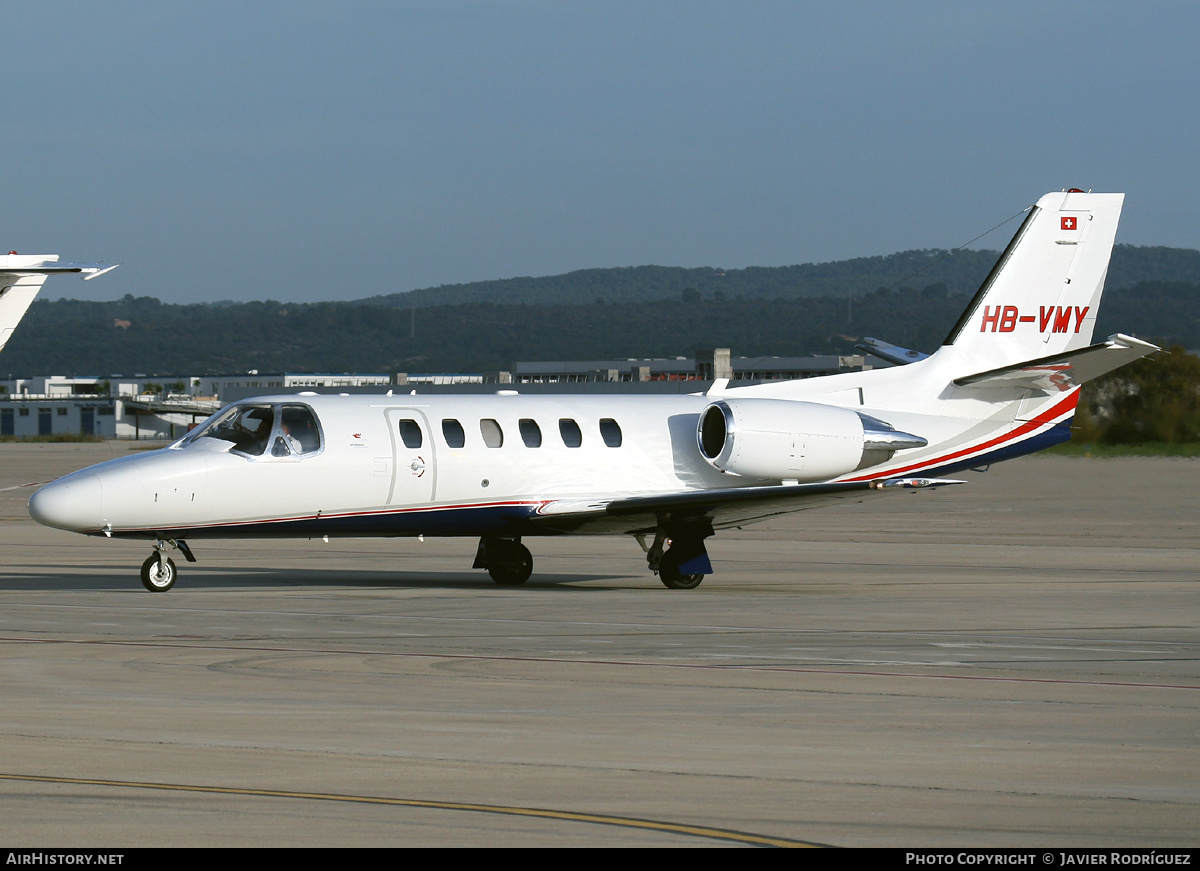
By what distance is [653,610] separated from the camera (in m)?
18.7

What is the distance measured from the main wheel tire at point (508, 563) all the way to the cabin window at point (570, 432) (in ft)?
5.86

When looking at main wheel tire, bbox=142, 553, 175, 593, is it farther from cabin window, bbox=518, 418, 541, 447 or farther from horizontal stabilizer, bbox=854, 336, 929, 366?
horizontal stabilizer, bbox=854, 336, 929, 366

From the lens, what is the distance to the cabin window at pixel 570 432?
2259 cm

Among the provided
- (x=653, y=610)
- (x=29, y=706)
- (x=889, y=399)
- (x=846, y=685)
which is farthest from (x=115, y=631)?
(x=889, y=399)

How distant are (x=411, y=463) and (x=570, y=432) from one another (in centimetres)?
251

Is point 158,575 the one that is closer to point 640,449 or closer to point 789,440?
point 640,449

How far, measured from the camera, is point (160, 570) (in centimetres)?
2073

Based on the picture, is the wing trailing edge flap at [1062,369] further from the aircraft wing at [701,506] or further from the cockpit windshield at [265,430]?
the cockpit windshield at [265,430]

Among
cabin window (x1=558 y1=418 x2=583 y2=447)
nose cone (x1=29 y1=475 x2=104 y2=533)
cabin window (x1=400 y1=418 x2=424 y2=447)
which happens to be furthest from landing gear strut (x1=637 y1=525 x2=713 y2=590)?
nose cone (x1=29 y1=475 x2=104 y2=533)

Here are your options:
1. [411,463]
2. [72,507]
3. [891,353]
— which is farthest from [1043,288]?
[72,507]

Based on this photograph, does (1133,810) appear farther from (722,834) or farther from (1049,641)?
(1049,641)

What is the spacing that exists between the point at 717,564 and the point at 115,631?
1331 cm

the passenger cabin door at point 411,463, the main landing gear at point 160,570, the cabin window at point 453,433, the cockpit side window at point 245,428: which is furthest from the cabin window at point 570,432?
the main landing gear at point 160,570

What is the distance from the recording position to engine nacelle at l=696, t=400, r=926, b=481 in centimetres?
2234
